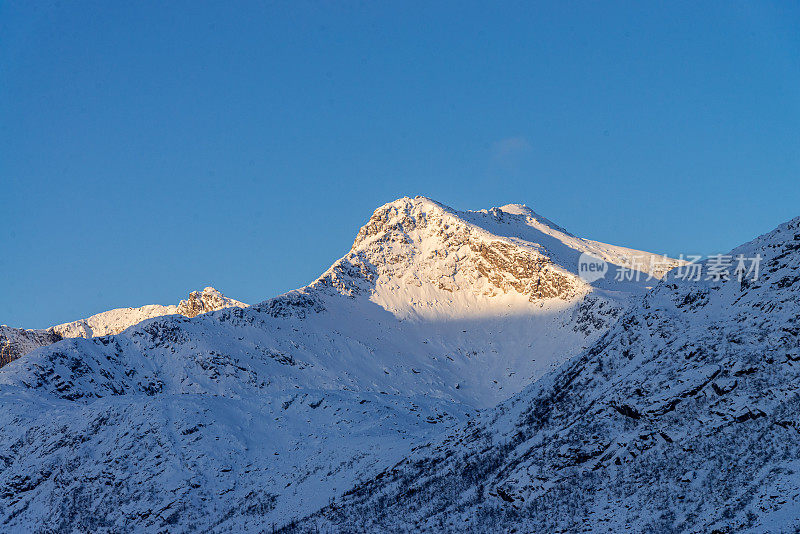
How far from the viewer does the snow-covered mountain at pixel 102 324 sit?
387 feet

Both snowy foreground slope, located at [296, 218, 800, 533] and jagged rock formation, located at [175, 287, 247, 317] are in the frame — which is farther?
jagged rock formation, located at [175, 287, 247, 317]

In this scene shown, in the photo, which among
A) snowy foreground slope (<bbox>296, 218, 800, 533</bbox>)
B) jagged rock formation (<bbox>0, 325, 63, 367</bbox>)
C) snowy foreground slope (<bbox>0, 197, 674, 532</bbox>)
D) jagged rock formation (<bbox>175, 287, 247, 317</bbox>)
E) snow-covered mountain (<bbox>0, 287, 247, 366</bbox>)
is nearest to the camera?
snowy foreground slope (<bbox>296, 218, 800, 533</bbox>)

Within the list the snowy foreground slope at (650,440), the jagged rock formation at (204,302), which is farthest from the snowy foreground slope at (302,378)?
the jagged rock formation at (204,302)

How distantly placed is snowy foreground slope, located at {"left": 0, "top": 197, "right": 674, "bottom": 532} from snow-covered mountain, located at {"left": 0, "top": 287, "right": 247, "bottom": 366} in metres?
25.9

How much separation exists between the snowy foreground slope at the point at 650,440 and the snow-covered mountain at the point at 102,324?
343ft

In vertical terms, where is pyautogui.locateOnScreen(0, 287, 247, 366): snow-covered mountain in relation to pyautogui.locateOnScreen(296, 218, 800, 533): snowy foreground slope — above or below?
above

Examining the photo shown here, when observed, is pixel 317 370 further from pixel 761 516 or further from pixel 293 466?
pixel 761 516

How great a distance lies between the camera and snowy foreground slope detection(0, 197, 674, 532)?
43469mm

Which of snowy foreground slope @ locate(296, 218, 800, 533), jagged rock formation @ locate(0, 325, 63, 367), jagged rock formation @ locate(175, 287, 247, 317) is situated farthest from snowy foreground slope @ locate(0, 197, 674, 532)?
jagged rock formation @ locate(175, 287, 247, 317)

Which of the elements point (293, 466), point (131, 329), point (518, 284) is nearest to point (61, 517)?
point (293, 466)

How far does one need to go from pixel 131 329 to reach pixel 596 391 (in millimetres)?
94114

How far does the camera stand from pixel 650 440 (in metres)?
25.5

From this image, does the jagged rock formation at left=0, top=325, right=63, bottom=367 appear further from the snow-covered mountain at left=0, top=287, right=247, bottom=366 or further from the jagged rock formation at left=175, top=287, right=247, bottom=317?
the jagged rock formation at left=175, top=287, right=247, bottom=317

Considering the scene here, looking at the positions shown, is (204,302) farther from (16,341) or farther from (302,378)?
(302,378)
